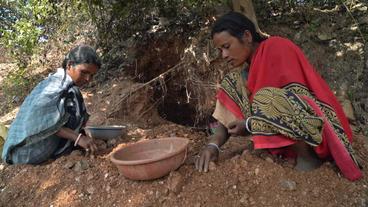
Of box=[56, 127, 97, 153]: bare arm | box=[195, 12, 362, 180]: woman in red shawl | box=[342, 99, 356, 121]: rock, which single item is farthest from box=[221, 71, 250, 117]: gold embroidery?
box=[342, 99, 356, 121]: rock

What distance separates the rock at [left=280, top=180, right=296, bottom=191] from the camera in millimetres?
2391

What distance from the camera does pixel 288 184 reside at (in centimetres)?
241

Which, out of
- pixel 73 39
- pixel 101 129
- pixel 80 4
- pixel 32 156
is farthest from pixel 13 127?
pixel 73 39

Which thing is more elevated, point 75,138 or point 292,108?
point 292,108

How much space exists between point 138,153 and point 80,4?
210 cm

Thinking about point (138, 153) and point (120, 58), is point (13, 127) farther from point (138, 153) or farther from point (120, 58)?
point (120, 58)

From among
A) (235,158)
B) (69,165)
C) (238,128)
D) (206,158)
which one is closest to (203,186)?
(206,158)

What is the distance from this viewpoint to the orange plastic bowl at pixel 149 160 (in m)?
2.48

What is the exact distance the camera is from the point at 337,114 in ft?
8.51

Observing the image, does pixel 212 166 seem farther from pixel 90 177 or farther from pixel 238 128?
pixel 90 177

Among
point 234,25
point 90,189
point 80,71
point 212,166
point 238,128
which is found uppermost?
point 234,25

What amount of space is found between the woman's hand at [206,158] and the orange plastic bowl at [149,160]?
0.11 meters

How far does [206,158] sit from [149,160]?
414 mm

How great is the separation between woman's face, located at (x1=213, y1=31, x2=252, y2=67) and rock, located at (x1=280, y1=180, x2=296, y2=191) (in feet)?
2.77
